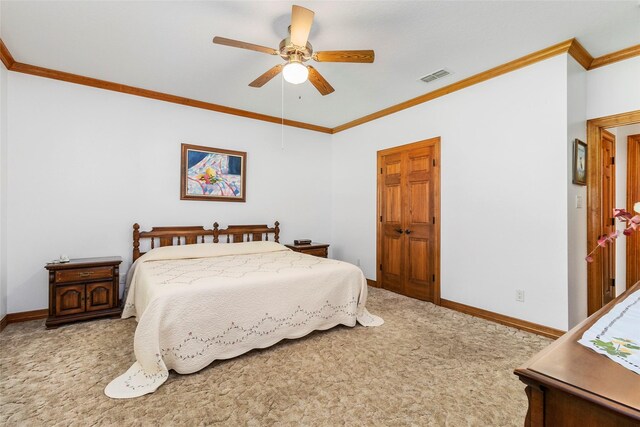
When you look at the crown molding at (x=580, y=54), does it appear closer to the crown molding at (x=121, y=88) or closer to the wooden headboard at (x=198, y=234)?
the crown molding at (x=121, y=88)

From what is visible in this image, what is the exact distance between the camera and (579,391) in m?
0.65

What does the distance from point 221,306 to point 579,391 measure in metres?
2.11

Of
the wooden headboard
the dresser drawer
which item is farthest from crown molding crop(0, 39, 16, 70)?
the dresser drawer

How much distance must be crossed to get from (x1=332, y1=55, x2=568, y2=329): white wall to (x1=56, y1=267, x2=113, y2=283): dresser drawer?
386 cm

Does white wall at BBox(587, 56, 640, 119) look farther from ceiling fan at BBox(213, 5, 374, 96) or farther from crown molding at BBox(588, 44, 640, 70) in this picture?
ceiling fan at BBox(213, 5, 374, 96)

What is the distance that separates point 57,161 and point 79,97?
78 cm

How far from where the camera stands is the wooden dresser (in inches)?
24.5

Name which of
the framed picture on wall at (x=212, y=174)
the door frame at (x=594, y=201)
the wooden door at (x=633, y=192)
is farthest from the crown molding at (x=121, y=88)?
the wooden door at (x=633, y=192)

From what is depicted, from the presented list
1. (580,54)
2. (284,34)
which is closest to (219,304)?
(284,34)

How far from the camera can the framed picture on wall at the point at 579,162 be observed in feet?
9.22

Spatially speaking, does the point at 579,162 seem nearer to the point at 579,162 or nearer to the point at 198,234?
the point at 579,162

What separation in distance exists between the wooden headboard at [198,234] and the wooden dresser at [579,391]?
13.1 ft

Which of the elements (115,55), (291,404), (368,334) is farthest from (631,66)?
(115,55)

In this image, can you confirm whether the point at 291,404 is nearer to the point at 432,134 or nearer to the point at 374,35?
the point at 374,35
